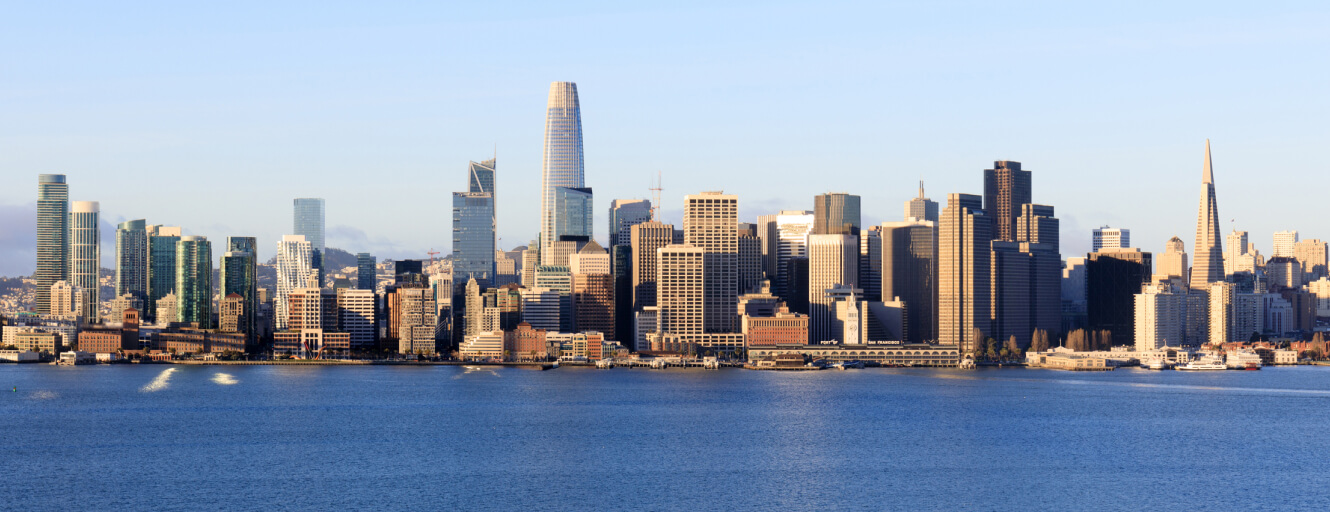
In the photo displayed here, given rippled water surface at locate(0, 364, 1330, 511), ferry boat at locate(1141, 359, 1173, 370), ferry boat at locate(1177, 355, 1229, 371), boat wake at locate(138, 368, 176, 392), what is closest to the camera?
rippled water surface at locate(0, 364, 1330, 511)

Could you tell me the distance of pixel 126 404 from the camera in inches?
4331

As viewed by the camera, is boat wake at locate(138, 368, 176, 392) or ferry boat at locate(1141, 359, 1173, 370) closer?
boat wake at locate(138, 368, 176, 392)

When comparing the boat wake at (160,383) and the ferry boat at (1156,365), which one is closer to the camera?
the boat wake at (160,383)

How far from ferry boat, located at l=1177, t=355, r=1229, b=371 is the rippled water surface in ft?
187

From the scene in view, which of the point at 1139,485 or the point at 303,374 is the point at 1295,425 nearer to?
the point at 1139,485

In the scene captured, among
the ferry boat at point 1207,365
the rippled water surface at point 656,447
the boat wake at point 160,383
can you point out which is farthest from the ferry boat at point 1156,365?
the boat wake at point 160,383

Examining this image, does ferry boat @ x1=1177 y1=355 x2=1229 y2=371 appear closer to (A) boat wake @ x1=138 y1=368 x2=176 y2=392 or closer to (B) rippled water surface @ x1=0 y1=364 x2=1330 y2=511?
(B) rippled water surface @ x1=0 y1=364 x2=1330 y2=511

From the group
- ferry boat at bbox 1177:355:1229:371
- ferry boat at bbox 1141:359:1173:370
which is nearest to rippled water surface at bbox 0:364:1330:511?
ferry boat at bbox 1177:355:1229:371

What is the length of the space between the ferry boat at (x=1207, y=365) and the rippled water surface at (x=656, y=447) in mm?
56873

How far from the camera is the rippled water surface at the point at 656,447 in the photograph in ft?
216

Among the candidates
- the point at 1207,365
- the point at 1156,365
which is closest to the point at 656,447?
the point at 1156,365

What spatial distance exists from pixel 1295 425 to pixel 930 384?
47.5 metres

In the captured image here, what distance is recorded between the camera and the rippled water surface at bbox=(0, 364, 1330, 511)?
65.7 metres

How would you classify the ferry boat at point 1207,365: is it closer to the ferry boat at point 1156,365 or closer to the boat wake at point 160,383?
the ferry boat at point 1156,365
